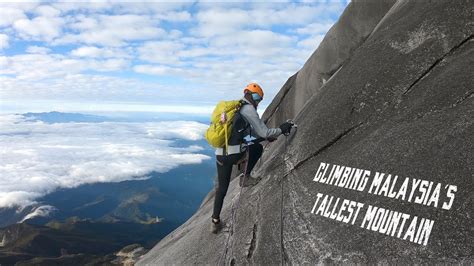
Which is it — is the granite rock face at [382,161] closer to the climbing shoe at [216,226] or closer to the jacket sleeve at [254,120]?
the climbing shoe at [216,226]

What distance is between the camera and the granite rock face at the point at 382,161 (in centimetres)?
899

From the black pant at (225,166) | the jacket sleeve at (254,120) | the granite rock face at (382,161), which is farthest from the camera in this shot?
the black pant at (225,166)

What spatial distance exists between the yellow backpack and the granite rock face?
7.66 feet

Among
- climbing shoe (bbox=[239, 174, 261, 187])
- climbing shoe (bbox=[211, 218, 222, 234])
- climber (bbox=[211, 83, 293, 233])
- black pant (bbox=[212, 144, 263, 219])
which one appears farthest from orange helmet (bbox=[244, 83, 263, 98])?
climbing shoe (bbox=[211, 218, 222, 234])

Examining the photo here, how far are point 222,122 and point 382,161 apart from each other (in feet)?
15.2

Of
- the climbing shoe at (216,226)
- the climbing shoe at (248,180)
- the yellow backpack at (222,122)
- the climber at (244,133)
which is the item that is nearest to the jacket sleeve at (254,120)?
the climber at (244,133)

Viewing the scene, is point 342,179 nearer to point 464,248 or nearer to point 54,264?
point 464,248

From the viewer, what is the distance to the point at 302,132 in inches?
545

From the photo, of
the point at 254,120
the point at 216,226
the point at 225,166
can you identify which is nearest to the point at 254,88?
the point at 254,120

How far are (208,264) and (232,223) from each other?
152 centimetres

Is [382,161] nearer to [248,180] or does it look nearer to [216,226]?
[248,180]

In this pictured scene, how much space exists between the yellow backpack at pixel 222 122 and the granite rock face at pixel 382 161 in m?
2.33

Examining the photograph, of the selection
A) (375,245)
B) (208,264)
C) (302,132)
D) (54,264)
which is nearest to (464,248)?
(375,245)

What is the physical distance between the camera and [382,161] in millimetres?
10688
